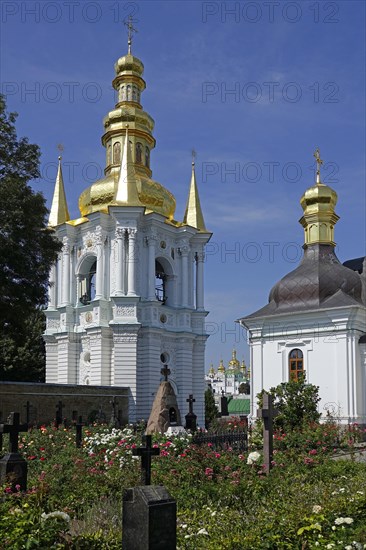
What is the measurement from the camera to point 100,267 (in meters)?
33.2

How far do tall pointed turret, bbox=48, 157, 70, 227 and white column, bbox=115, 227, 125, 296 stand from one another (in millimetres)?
6035

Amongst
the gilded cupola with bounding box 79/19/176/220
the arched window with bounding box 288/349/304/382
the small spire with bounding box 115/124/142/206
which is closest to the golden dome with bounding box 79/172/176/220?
the gilded cupola with bounding box 79/19/176/220

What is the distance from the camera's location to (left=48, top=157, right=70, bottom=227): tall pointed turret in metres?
37.8

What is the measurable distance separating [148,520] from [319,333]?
68.0 ft

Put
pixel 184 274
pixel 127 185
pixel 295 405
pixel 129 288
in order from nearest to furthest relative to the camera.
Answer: pixel 295 405
pixel 129 288
pixel 127 185
pixel 184 274

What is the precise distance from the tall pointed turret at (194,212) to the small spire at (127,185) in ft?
16.6

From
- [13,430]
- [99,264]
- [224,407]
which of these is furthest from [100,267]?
[13,430]

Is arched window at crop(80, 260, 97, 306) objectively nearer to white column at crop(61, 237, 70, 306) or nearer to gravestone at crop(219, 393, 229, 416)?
white column at crop(61, 237, 70, 306)

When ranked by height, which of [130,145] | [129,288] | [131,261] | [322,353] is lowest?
[322,353]

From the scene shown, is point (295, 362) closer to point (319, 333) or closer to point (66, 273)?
point (319, 333)

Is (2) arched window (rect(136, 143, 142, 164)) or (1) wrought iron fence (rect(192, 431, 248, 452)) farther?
(2) arched window (rect(136, 143, 142, 164))

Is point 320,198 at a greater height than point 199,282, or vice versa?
point 320,198

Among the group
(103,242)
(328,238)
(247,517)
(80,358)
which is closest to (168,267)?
(103,242)

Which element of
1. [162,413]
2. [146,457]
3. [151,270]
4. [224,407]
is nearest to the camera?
[146,457]
